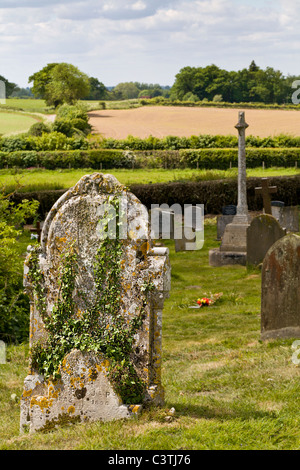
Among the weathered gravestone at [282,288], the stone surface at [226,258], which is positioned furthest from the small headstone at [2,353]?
the stone surface at [226,258]

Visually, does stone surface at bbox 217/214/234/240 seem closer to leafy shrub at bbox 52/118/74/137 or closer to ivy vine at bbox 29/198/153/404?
ivy vine at bbox 29/198/153/404

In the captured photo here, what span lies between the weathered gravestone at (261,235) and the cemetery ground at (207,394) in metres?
2.38

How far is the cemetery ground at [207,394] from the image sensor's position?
5055 millimetres

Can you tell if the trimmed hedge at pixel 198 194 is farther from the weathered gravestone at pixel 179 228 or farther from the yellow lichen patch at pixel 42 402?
the yellow lichen patch at pixel 42 402

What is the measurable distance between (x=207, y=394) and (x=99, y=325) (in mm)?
1951

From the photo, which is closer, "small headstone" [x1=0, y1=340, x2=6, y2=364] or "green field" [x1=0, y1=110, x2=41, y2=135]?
"small headstone" [x1=0, y1=340, x2=6, y2=364]

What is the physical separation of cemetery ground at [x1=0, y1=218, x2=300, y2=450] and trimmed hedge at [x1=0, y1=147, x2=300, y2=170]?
31.2 metres

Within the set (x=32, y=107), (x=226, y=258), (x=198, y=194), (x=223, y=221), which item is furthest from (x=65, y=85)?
(x=226, y=258)

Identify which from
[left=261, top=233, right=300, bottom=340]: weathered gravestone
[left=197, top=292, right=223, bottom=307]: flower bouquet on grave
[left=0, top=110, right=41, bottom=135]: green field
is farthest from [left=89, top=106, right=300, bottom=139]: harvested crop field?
[left=261, top=233, right=300, bottom=340]: weathered gravestone

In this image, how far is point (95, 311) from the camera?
225 inches

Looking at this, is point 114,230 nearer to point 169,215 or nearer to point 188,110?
point 169,215

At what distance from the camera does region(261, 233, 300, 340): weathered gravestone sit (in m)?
9.13
